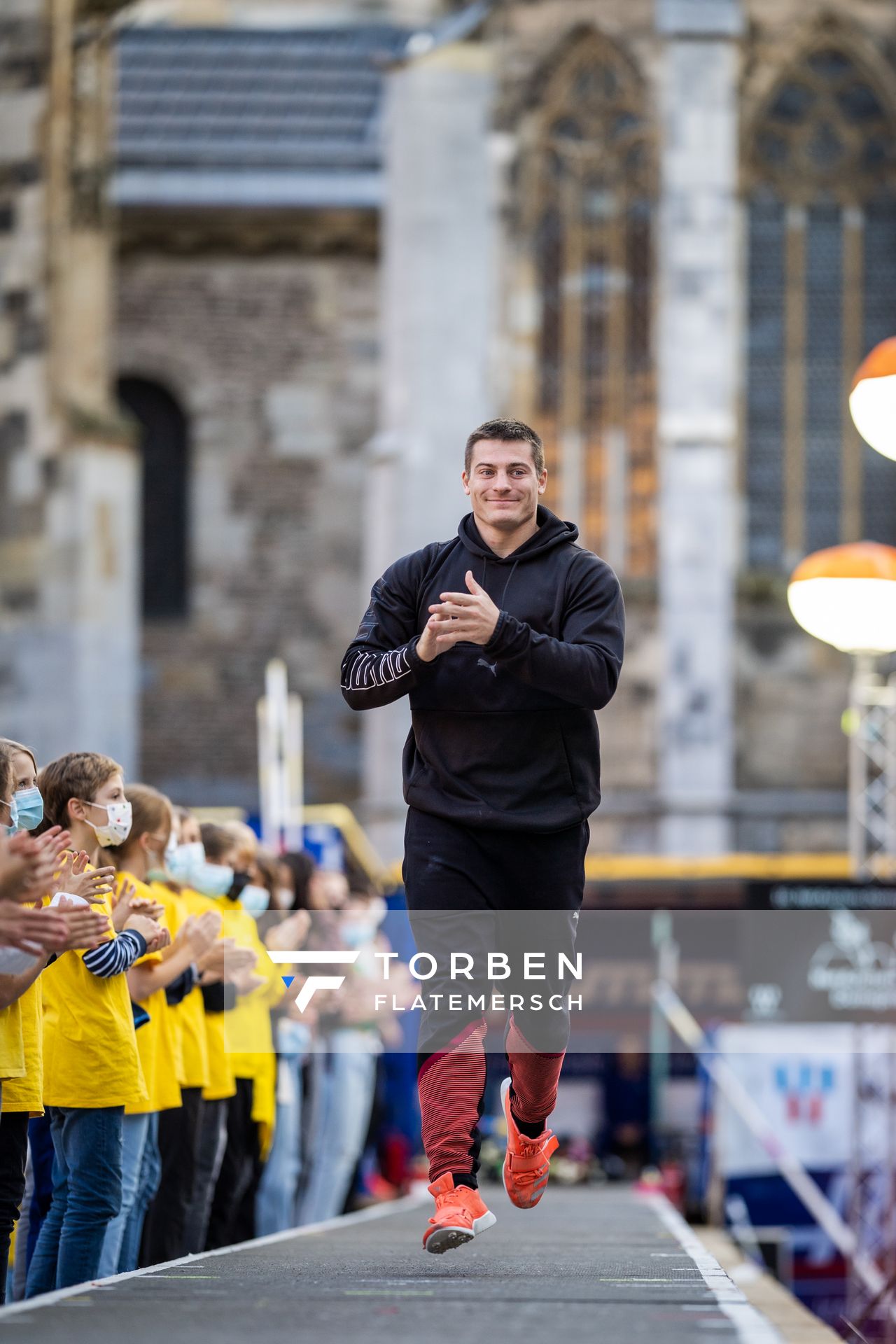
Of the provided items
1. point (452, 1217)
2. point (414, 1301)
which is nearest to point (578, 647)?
point (452, 1217)

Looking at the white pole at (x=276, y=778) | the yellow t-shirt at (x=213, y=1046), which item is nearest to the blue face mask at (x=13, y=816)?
the yellow t-shirt at (x=213, y=1046)

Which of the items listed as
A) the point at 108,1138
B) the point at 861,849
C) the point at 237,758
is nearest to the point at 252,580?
the point at 237,758

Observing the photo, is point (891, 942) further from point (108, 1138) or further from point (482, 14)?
point (482, 14)

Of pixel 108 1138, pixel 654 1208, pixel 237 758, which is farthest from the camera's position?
pixel 237 758

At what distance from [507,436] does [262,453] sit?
22.9 metres

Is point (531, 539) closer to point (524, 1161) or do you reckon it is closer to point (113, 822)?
point (113, 822)

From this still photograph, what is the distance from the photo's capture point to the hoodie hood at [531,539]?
5.56m

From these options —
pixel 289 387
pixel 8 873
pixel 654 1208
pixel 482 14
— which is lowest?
pixel 654 1208

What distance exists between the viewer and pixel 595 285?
24.6m

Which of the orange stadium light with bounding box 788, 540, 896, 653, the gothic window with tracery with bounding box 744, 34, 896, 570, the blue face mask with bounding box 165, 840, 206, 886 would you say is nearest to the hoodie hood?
the blue face mask with bounding box 165, 840, 206, 886

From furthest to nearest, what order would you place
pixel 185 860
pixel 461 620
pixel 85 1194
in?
pixel 185 860, pixel 85 1194, pixel 461 620

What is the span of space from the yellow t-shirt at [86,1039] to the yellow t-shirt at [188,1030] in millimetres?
1322

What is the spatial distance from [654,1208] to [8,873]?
661 cm

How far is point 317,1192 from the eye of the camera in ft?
36.0
